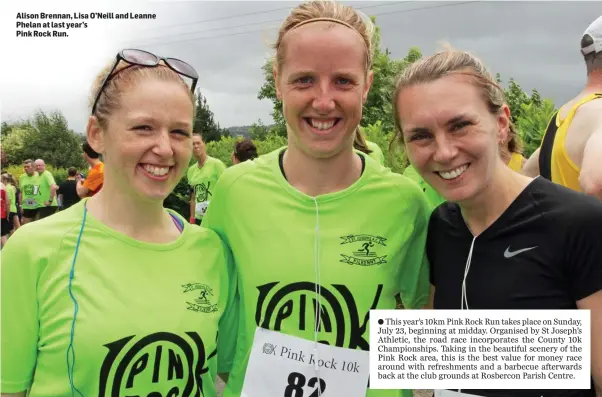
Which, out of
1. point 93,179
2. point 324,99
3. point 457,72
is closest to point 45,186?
point 93,179

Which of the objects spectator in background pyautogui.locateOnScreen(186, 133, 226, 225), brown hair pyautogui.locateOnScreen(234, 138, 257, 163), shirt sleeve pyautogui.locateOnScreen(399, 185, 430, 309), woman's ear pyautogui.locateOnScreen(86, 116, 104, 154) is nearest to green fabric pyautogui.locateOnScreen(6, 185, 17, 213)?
spectator in background pyautogui.locateOnScreen(186, 133, 226, 225)

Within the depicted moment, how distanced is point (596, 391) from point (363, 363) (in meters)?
0.81

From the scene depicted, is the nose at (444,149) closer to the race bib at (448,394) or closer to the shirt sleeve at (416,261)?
the shirt sleeve at (416,261)

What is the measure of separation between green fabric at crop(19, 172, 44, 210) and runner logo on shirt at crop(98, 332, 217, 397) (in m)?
13.7

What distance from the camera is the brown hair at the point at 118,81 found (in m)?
1.84

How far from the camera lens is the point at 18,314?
64.4 inches

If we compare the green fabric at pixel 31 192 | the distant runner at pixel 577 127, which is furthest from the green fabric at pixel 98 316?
the green fabric at pixel 31 192

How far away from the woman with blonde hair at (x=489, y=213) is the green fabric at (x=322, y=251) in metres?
0.17

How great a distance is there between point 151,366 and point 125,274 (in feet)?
1.06

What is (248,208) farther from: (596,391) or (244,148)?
(244,148)

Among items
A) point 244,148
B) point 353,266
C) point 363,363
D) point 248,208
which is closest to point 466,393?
point 363,363

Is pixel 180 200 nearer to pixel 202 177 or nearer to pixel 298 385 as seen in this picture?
pixel 202 177

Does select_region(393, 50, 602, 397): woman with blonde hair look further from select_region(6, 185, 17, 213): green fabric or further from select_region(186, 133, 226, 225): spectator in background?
select_region(6, 185, 17, 213): green fabric

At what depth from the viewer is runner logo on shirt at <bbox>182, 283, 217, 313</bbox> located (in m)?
1.83
